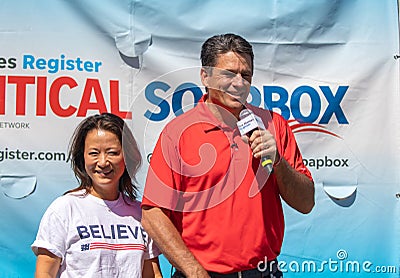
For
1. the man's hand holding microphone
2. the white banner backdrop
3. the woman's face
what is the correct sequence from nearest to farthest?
the man's hand holding microphone → the woman's face → the white banner backdrop

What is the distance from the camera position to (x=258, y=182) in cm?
204

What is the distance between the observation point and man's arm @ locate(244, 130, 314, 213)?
188 cm

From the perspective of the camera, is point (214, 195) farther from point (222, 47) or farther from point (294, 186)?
point (222, 47)

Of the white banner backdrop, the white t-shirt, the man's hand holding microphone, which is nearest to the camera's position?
the man's hand holding microphone

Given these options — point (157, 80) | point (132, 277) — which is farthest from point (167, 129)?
point (157, 80)

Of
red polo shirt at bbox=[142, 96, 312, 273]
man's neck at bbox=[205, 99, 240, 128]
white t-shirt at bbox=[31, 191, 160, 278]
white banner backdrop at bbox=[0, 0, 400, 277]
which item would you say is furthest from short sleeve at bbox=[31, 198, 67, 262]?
white banner backdrop at bbox=[0, 0, 400, 277]

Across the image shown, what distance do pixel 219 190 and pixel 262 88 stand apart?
42.6 inches

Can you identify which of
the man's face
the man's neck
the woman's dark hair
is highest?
the man's face

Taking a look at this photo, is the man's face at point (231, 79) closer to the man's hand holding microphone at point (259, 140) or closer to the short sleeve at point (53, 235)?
the man's hand holding microphone at point (259, 140)

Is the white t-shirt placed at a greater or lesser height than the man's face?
lesser

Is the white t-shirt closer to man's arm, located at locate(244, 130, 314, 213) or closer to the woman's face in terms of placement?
the woman's face

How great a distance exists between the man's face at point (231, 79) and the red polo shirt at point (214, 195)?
0.10 meters

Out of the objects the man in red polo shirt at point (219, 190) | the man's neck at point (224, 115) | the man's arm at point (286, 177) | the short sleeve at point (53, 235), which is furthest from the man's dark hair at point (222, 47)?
the short sleeve at point (53, 235)

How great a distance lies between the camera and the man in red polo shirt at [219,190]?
78.8 inches
